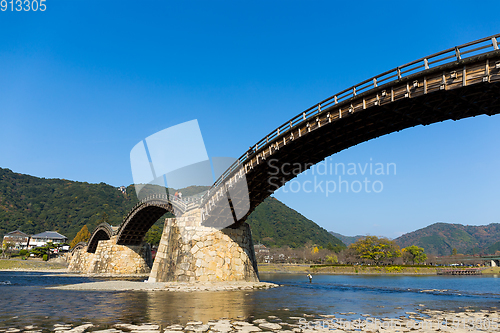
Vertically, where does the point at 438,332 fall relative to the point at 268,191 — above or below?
below

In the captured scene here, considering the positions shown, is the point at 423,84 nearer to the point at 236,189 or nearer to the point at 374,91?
the point at 374,91

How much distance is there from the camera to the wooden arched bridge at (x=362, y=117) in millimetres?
18641

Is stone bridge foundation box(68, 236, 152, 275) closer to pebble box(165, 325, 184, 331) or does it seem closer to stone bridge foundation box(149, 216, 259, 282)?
stone bridge foundation box(149, 216, 259, 282)

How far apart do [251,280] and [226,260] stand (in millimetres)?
4359

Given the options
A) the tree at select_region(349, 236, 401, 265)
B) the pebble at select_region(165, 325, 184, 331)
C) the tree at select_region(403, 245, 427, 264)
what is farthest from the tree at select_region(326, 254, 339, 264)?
the pebble at select_region(165, 325, 184, 331)

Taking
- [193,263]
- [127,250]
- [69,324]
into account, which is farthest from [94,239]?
[69,324]

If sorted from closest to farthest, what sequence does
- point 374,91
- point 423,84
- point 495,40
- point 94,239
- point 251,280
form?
point 495,40
point 423,84
point 374,91
point 251,280
point 94,239

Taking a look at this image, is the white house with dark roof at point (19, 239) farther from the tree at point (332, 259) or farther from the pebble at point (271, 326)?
the pebble at point (271, 326)

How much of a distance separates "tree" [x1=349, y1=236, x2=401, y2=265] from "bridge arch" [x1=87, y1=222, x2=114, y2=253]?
8332cm

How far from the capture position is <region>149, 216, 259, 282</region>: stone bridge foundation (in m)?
35.0

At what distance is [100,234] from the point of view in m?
84.0

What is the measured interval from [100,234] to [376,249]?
8894 centimetres

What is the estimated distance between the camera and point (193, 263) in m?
35.1

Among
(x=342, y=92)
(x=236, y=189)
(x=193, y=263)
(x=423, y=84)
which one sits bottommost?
(x=193, y=263)
